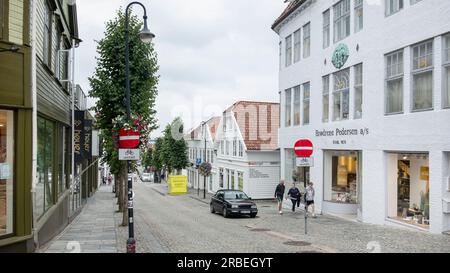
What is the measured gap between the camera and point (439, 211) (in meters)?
16.1

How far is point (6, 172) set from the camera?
11383 millimetres

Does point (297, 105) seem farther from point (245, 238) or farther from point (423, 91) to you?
point (245, 238)

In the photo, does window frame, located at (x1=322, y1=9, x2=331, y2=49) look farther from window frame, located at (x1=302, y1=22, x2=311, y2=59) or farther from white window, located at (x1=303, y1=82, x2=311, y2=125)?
white window, located at (x1=303, y1=82, x2=311, y2=125)

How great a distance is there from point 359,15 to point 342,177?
7704mm

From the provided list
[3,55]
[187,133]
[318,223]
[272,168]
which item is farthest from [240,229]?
[187,133]

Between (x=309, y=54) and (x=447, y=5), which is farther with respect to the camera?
(x=309, y=54)

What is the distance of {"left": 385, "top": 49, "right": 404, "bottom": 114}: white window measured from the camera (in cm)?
1855

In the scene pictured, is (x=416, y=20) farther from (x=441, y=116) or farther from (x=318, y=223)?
(x=318, y=223)

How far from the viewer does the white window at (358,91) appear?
21609mm

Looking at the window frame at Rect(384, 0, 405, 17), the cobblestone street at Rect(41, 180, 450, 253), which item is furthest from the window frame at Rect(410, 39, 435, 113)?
the cobblestone street at Rect(41, 180, 450, 253)

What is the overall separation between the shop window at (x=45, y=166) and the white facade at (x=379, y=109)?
12.2 m

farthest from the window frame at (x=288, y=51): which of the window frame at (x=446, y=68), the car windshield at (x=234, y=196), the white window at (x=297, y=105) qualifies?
the window frame at (x=446, y=68)

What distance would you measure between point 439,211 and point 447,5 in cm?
652

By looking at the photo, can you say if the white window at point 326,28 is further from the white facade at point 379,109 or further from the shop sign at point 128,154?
the shop sign at point 128,154
